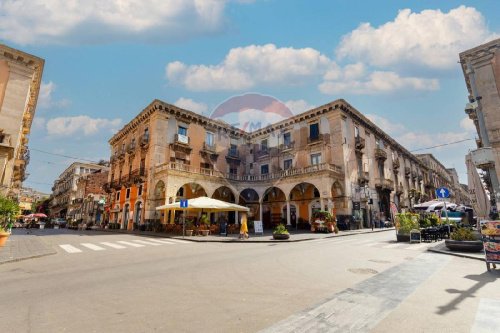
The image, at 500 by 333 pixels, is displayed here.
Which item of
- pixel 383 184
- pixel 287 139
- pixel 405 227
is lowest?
pixel 405 227

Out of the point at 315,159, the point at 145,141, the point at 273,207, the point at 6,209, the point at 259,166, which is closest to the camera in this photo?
the point at 6,209

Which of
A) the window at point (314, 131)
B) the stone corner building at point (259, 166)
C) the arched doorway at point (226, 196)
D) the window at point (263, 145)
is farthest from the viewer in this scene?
the window at point (263, 145)

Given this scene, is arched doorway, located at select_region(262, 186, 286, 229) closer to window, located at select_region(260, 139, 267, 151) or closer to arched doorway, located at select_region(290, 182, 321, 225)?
arched doorway, located at select_region(290, 182, 321, 225)

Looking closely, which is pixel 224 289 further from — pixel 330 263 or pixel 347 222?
pixel 347 222

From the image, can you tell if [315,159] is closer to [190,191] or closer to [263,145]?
[263,145]

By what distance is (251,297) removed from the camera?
4.68 metres

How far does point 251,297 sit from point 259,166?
2916 cm

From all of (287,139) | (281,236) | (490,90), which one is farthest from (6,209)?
(490,90)

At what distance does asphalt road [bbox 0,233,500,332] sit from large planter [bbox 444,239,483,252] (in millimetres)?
2512

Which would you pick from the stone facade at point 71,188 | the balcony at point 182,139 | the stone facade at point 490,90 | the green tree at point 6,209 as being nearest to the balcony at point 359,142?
the stone facade at point 490,90

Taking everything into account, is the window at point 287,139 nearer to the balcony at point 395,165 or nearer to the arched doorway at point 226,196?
the arched doorway at point 226,196

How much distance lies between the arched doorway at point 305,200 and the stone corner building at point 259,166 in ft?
0.36

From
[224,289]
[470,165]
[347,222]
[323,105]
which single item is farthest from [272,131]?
[224,289]

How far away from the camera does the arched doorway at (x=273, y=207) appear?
31.2m
